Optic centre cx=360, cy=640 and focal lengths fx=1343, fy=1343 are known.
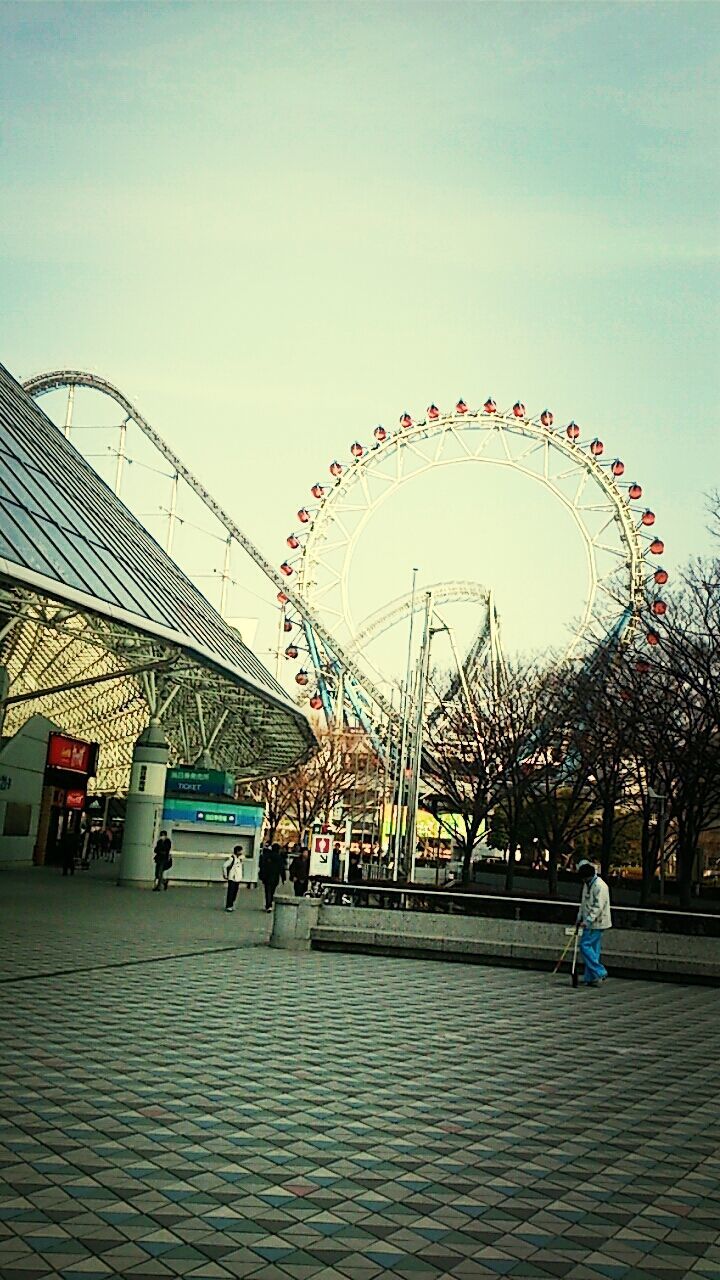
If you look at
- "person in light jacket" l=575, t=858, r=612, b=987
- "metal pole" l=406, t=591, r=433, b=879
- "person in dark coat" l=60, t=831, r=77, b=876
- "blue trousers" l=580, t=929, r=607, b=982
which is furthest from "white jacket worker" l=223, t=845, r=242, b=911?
"person in dark coat" l=60, t=831, r=77, b=876

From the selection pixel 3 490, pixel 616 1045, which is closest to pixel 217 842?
pixel 3 490

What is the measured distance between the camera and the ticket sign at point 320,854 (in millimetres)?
24359

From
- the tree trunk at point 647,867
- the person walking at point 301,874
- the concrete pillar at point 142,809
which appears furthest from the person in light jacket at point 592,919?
the tree trunk at point 647,867

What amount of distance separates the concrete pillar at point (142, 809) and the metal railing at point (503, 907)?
44.2 feet

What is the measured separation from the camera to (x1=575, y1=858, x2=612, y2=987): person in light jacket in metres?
16.8

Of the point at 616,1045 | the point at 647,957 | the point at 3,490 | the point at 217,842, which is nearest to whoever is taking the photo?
the point at 616,1045

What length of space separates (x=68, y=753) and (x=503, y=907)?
30.2 m

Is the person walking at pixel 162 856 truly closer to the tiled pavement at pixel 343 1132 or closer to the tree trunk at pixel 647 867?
the tree trunk at pixel 647 867

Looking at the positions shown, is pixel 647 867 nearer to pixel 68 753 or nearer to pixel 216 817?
pixel 216 817

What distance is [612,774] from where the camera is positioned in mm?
42562

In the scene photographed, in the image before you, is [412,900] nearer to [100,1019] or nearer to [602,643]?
[100,1019]

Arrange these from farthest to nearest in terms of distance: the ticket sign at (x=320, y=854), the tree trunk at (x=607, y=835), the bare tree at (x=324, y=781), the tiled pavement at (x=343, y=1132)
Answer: the bare tree at (x=324, y=781)
the tree trunk at (x=607, y=835)
the ticket sign at (x=320, y=854)
the tiled pavement at (x=343, y=1132)

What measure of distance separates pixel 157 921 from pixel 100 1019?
12566 millimetres

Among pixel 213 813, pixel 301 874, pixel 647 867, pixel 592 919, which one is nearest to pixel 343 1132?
pixel 592 919
